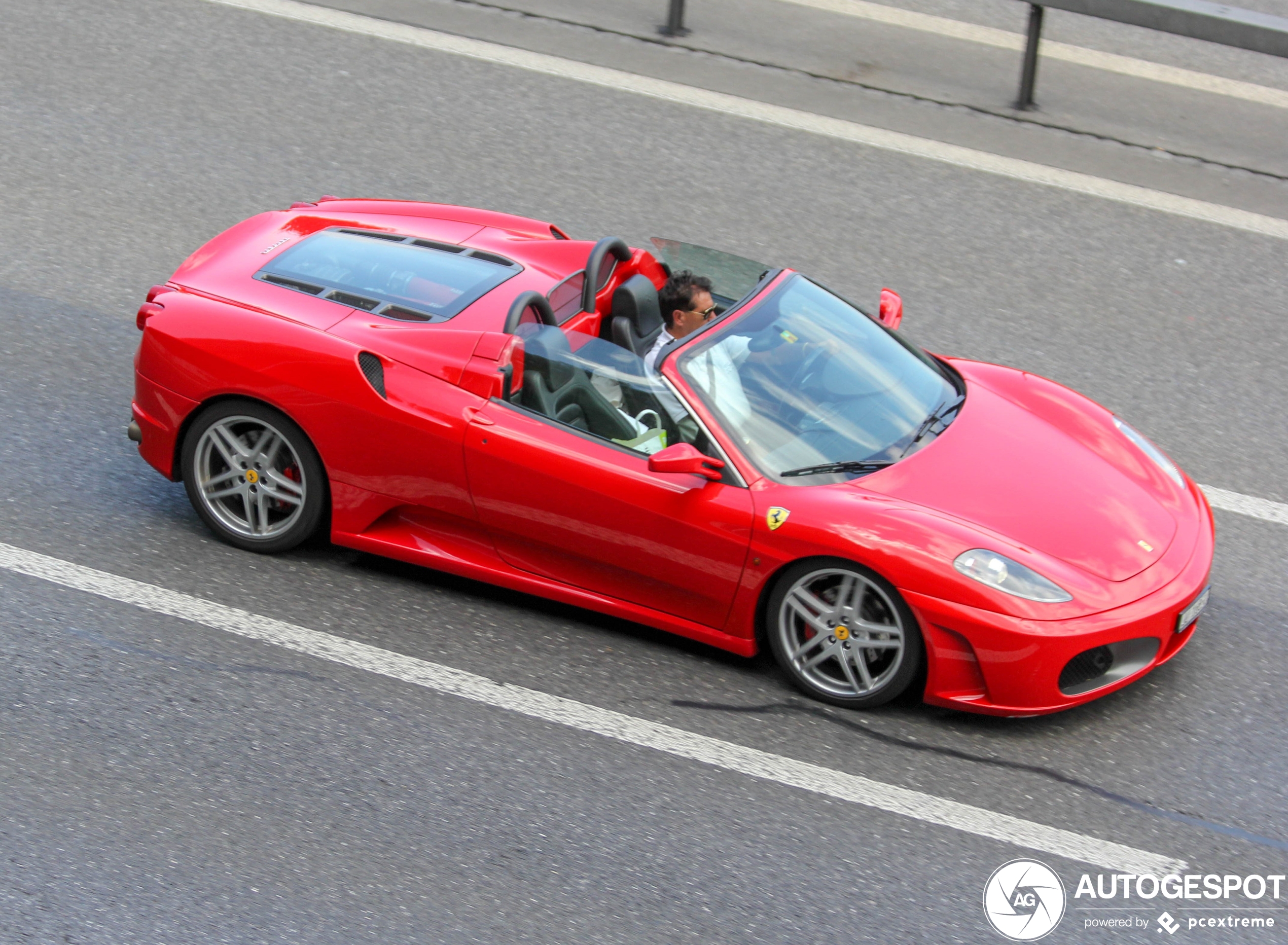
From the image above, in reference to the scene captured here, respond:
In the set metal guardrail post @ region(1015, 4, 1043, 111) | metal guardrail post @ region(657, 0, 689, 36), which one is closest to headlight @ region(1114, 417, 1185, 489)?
metal guardrail post @ region(1015, 4, 1043, 111)

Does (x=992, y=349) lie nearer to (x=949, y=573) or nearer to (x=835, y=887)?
(x=949, y=573)

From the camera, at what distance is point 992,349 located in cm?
775

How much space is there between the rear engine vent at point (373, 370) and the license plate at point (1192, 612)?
10.0 feet

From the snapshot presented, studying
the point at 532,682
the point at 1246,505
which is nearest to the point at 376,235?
the point at 532,682

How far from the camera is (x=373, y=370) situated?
18.7ft

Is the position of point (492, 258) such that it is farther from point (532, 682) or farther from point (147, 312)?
point (532, 682)

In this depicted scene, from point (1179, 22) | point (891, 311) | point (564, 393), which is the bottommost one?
point (564, 393)

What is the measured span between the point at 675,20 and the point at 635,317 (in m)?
5.37

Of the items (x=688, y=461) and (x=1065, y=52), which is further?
(x=1065, y=52)

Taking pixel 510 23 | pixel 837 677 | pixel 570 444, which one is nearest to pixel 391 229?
pixel 570 444

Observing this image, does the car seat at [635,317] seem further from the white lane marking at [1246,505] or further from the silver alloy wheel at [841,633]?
the white lane marking at [1246,505]

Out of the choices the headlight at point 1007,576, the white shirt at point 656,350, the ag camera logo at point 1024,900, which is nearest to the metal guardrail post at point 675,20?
the white shirt at point 656,350

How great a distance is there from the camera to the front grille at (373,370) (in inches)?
223

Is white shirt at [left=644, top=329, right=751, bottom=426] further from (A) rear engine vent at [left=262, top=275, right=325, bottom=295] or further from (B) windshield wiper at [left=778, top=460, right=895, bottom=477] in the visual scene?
(A) rear engine vent at [left=262, top=275, right=325, bottom=295]
